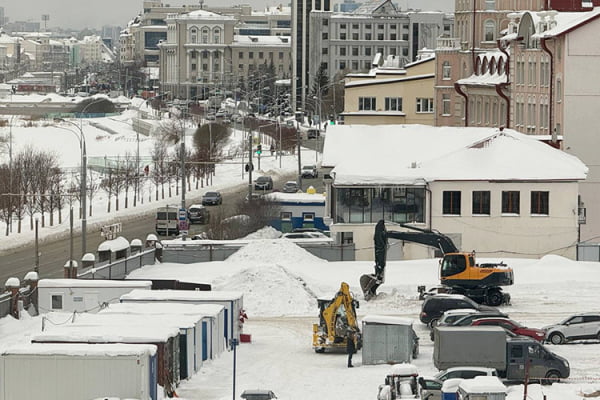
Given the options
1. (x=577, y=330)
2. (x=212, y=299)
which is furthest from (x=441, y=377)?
(x=212, y=299)

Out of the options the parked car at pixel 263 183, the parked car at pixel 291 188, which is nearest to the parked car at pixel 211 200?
the parked car at pixel 291 188

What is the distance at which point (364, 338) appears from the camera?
1475 inches

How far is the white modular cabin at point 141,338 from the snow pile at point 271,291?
1071 cm

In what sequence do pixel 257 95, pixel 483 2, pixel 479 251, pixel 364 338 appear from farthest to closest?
pixel 257 95 → pixel 483 2 → pixel 479 251 → pixel 364 338

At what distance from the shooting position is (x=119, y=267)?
51562 mm

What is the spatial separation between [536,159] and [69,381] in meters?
31.3

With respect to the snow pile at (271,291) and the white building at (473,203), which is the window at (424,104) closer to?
the white building at (473,203)

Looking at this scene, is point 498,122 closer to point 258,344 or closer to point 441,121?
point 441,121

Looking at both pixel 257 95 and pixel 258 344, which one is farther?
pixel 257 95

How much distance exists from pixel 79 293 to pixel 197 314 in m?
7.29

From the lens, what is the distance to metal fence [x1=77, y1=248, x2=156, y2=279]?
4953 cm

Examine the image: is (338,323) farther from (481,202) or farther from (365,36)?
(365,36)

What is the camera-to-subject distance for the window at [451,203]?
58344mm

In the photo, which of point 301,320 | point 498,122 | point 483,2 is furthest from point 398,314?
point 483,2
